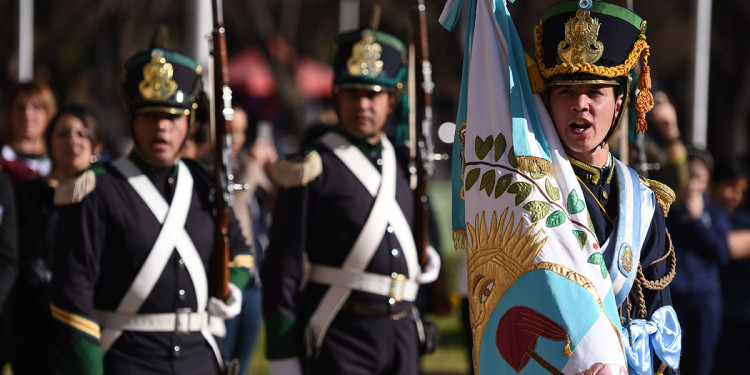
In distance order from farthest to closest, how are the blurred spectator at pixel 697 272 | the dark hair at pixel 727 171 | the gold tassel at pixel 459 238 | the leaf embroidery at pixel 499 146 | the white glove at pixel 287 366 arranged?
the dark hair at pixel 727 171
the blurred spectator at pixel 697 272
the white glove at pixel 287 366
the gold tassel at pixel 459 238
the leaf embroidery at pixel 499 146

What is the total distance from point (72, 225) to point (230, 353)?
2827 mm

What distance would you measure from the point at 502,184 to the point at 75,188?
1960 millimetres

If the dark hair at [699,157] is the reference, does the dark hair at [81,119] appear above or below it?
above

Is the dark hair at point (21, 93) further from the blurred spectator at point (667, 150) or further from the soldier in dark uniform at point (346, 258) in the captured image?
the blurred spectator at point (667, 150)

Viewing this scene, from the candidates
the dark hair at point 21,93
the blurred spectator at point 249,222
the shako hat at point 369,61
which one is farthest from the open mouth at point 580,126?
the dark hair at point 21,93

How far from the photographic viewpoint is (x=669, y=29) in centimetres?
1959

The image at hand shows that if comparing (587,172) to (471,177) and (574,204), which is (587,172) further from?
(471,177)

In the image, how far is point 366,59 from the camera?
18.3ft

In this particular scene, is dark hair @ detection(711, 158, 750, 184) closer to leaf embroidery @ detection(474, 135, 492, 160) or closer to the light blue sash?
the light blue sash

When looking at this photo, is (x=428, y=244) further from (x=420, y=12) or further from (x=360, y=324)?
(x=420, y=12)

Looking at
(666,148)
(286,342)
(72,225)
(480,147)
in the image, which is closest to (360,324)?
(286,342)

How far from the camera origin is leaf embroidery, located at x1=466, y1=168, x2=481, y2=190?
3592mm

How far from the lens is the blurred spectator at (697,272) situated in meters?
7.52

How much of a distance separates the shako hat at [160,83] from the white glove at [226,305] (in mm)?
809
